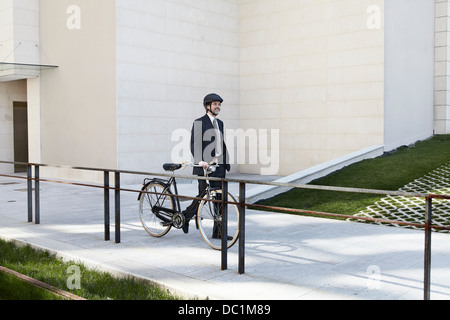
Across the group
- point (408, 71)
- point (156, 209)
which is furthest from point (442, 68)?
point (156, 209)

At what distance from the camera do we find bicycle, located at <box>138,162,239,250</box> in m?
6.46

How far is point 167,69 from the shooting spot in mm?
15352

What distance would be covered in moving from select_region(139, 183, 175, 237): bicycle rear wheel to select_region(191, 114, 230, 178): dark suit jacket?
536mm

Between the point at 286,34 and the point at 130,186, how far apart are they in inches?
269

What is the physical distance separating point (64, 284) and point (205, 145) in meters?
2.63

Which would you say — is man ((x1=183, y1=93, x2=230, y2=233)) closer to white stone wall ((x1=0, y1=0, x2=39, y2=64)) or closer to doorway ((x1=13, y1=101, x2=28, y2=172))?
white stone wall ((x1=0, y1=0, x2=39, y2=64))

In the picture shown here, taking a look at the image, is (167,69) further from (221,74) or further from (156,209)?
(156,209)

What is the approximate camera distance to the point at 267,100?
16.9 meters

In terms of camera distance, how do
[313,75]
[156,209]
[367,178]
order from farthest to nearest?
1. [313,75]
2. [367,178]
3. [156,209]

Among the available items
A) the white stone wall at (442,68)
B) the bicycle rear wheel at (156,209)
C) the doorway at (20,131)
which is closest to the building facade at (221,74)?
the white stone wall at (442,68)

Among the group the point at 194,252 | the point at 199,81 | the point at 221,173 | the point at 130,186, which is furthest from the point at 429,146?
the point at 194,252

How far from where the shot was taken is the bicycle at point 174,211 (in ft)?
21.2

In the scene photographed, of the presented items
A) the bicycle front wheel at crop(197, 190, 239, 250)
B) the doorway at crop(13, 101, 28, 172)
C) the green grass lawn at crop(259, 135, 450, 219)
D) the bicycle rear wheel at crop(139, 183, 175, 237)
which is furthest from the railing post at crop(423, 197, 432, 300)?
the doorway at crop(13, 101, 28, 172)
